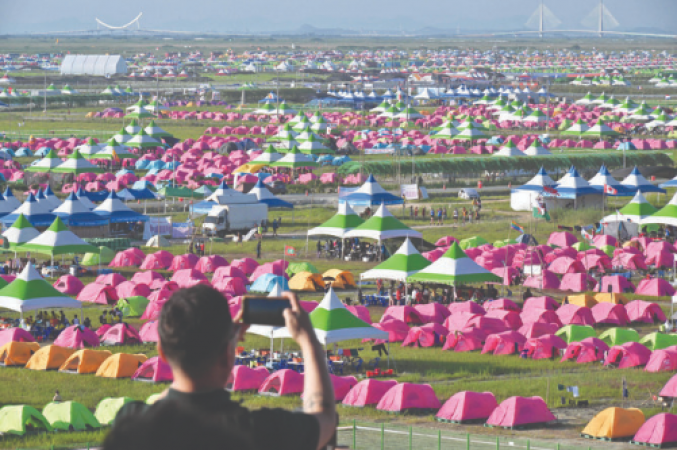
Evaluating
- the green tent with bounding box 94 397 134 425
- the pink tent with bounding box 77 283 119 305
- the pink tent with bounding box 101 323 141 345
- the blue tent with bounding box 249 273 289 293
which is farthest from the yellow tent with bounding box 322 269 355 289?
the green tent with bounding box 94 397 134 425

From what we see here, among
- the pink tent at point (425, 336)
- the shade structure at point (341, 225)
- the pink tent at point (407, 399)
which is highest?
the shade structure at point (341, 225)

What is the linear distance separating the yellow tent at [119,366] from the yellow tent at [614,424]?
12107 millimetres

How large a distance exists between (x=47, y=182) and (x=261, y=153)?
16684 mm

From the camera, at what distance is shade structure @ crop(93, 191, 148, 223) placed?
53.7 m

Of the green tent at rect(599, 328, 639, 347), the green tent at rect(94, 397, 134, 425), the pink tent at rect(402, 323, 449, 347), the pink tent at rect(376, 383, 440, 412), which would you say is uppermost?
the green tent at rect(94, 397, 134, 425)

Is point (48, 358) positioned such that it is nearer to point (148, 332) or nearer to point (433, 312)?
point (148, 332)

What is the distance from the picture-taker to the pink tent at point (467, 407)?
83.5 ft

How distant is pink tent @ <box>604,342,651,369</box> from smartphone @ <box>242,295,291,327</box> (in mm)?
28323

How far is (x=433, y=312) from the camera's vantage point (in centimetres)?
3744

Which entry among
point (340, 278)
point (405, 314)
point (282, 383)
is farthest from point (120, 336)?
point (340, 278)

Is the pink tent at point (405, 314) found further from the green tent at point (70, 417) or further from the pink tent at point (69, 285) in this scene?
the green tent at point (70, 417)

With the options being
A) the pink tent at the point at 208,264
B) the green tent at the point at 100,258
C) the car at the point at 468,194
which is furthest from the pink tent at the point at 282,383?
the car at the point at 468,194

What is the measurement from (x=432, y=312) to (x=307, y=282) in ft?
25.1

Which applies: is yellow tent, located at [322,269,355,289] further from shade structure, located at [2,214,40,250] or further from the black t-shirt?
the black t-shirt
